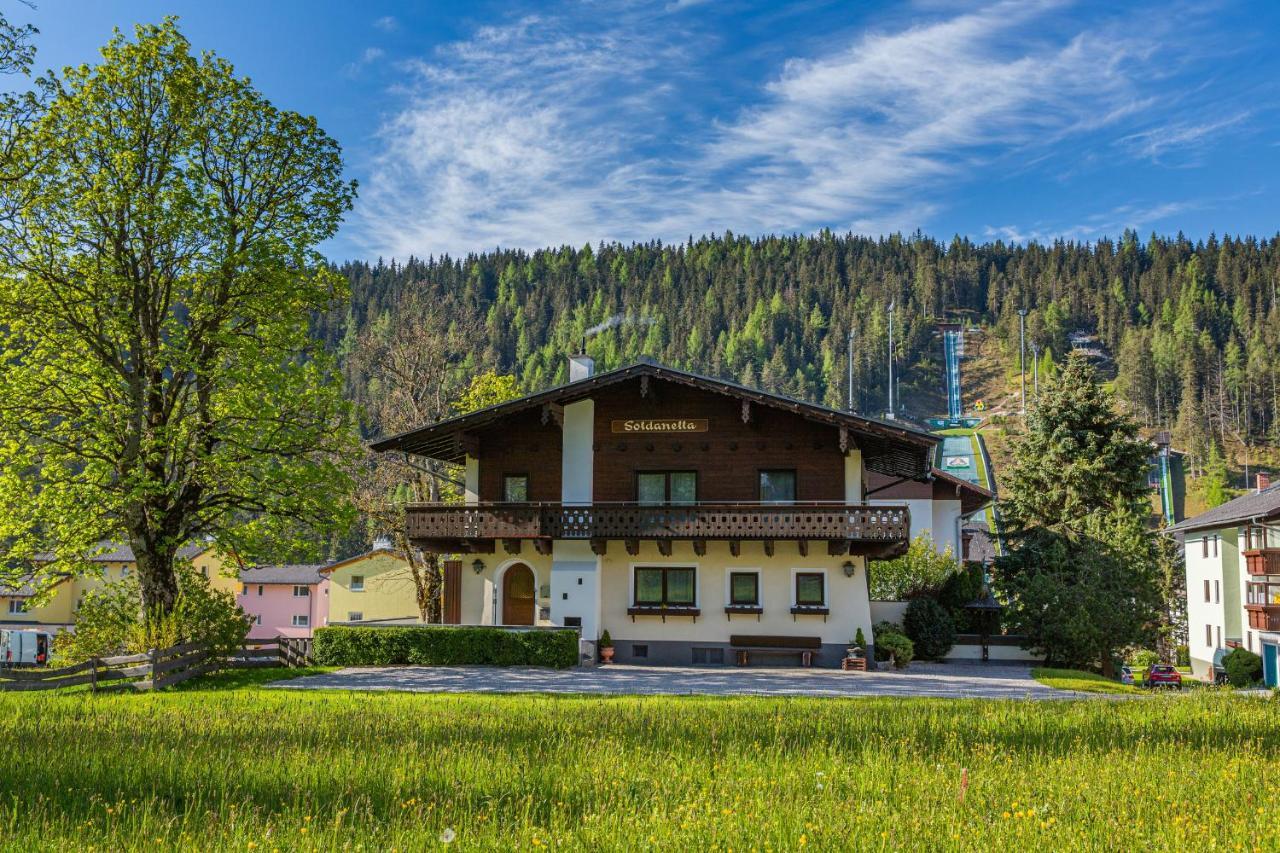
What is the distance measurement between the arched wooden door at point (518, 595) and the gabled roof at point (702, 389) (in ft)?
13.8

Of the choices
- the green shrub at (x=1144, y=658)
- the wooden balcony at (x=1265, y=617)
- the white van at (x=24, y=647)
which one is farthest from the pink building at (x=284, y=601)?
the wooden balcony at (x=1265, y=617)

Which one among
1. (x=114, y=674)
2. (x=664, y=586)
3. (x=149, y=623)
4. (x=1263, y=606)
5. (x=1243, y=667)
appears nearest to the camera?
(x=114, y=674)

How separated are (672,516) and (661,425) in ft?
10.2

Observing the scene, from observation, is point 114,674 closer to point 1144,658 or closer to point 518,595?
point 518,595

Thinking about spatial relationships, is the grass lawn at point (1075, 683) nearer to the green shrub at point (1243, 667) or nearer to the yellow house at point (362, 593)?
the green shrub at point (1243, 667)

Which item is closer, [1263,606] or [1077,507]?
[1263,606]

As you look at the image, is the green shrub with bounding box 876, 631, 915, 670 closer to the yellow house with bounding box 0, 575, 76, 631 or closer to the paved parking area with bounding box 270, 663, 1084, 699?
the paved parking area with bounding box 270, 663, 1084, 699

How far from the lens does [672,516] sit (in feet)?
102

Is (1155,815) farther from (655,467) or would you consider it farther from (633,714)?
(655,467)

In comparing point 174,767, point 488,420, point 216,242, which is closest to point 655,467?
point 488,420

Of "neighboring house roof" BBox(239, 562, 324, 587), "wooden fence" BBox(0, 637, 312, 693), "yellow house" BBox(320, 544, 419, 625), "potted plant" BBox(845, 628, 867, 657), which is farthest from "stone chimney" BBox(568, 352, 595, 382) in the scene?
"neighboring house roof" BBox(239, 562, 324, 587)

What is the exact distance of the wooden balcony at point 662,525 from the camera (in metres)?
30.2

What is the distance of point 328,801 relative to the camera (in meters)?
7.71

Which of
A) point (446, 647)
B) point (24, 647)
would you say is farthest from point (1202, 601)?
point (24, 647)
